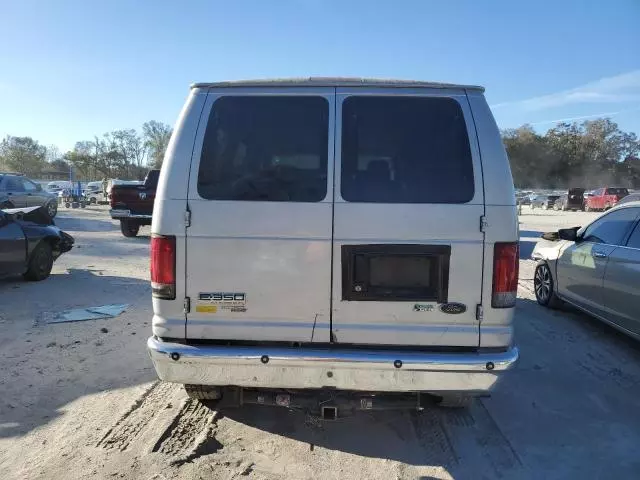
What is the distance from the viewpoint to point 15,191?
58.4ft

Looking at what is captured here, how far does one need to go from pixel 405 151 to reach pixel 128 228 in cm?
1361

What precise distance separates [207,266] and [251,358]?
23.6 inches

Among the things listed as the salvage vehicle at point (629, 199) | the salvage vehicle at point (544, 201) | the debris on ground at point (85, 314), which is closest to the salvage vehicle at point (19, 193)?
the debris on ground at point (85, 314)

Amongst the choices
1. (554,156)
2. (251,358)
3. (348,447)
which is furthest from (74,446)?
(554,156)

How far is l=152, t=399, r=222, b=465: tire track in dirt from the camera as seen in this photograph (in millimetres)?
3322

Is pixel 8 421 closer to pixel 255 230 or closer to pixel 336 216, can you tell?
pixel 255 230

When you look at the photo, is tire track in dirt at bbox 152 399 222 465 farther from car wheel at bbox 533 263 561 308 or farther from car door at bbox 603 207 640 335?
car wheel at bbox 533 263 561 308

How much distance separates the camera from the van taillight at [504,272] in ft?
9.71

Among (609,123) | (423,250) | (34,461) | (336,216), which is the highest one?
(609,123)

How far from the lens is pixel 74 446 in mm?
3371

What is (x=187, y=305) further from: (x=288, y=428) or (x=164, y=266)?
(x=288, y=428)

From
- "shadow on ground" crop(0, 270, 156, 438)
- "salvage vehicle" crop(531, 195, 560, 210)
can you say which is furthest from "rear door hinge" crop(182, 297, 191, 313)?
"salvage vehicle" crop(531, 195, 560, 210)

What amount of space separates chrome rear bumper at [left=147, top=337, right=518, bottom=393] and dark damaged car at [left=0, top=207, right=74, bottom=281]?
5844mm

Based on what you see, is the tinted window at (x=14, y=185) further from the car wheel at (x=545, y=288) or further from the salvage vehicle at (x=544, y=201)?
the salvage vehicle at (x=544, y=201)
